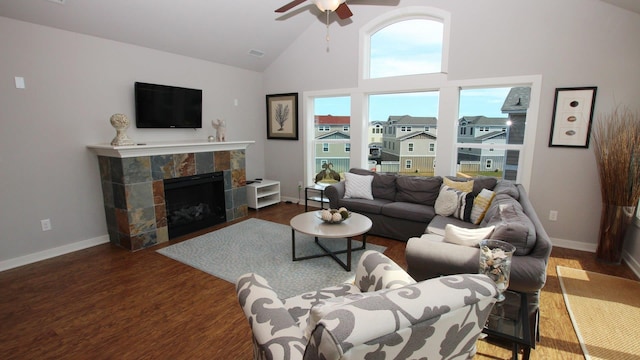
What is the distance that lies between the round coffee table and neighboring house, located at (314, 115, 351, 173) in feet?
6.29

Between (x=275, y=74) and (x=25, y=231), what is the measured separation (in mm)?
4203

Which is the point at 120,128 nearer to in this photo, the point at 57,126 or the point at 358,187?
the point at 57,126

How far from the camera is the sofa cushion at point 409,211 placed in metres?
3.69

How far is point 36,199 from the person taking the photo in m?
3.30

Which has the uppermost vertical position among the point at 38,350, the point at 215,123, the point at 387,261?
the point at 215,123

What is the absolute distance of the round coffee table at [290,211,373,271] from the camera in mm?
3008

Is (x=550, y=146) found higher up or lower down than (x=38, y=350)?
higher up

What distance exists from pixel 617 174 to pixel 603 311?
5.07 feet

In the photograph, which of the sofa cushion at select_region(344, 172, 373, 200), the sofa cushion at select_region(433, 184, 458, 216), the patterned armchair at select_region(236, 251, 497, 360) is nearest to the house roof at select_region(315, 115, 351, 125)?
the sofa cushion at select_region(344, 172, 373, 200)

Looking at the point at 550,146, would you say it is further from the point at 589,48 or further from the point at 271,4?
the point at 271,4

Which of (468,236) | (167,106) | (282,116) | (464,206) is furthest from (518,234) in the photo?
(282,116)

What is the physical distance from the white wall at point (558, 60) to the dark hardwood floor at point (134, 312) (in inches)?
26.5

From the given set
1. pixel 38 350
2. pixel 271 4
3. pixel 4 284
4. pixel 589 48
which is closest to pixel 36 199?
pixel 4 284

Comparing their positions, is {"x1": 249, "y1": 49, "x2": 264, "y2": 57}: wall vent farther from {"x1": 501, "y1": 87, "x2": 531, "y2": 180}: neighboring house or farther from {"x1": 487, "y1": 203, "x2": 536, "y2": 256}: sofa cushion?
{"x1": 487, "y1": 203, "x2": 536, "y2": 256}: sofa cushion
